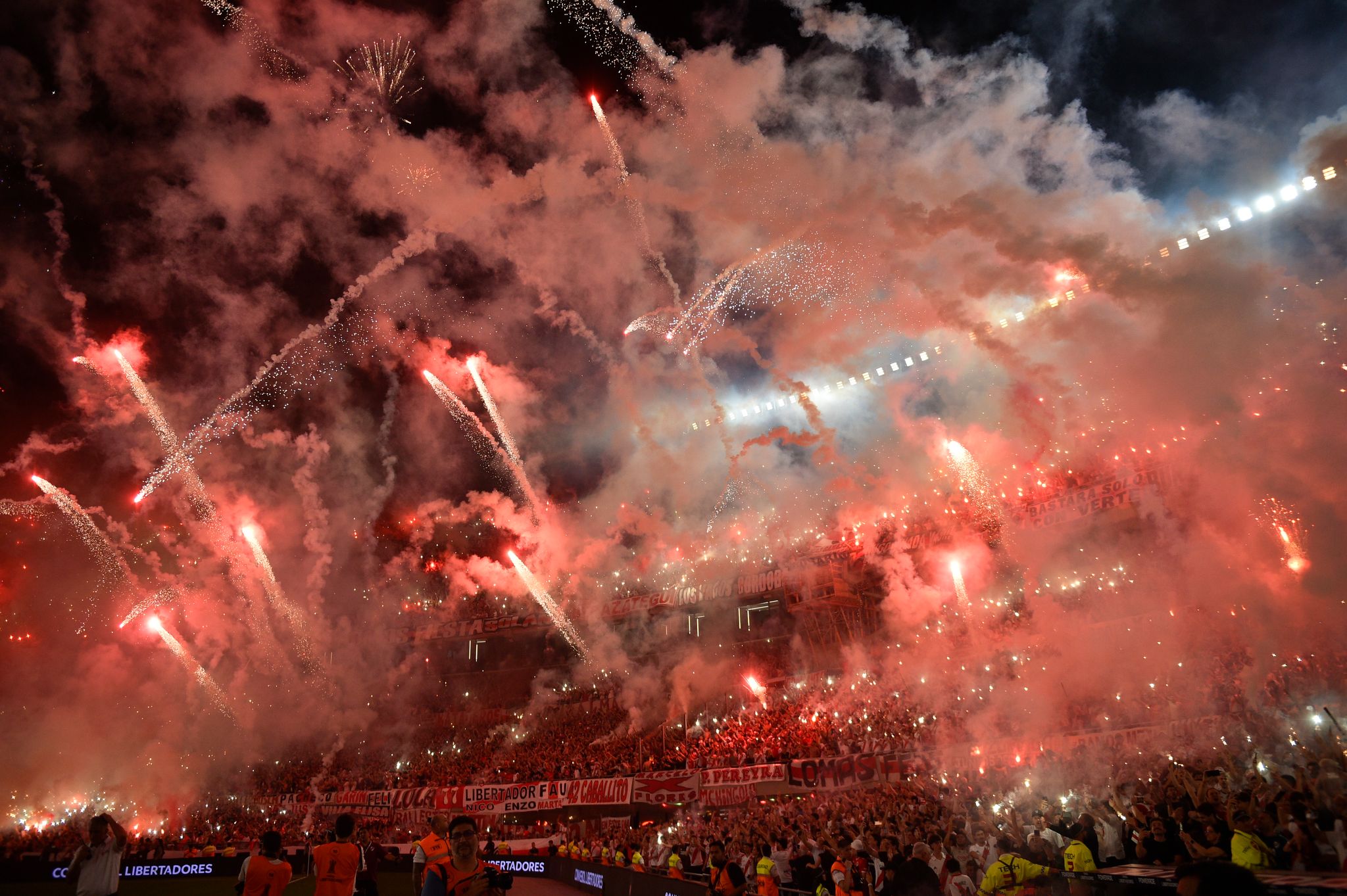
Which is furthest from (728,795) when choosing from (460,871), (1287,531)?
(460,871)

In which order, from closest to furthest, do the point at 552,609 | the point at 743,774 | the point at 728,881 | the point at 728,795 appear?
the point at 728,881, the point at 743,774, the point at 728,795, the point at 552,609

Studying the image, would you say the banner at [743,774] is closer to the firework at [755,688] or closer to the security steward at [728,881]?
the firework at [755,688]

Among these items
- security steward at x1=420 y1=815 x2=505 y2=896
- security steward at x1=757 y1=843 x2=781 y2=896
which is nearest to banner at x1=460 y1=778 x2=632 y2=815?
security steward at x1=757 y1=843 x2=781 y2=896

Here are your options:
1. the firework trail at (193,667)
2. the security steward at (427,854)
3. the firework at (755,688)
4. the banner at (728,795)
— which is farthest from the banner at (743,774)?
the firework trail at (193,667)

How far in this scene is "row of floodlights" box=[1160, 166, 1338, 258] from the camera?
20281mm

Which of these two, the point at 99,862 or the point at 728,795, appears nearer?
the point at 99,862

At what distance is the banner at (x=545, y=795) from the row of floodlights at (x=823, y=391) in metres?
19.0

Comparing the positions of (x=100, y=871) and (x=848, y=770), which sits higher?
(x=848, y=770)

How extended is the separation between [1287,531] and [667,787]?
618 inches

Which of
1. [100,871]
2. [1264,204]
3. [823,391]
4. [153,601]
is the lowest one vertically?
[100,871]

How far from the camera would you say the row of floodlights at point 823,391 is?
1230 inches

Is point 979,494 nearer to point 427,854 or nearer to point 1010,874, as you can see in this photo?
point 1010,874

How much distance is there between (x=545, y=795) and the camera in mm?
21891

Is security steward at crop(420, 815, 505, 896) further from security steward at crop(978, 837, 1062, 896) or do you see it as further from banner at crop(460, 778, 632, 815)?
banner at crop(460, 778, 632, 815)
